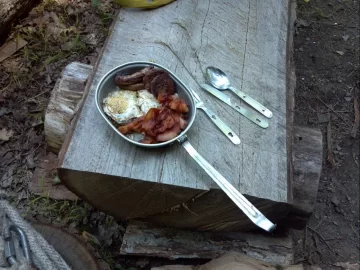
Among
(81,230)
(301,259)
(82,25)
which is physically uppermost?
(82,25)

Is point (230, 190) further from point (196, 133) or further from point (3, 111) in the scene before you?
point (3, 111)

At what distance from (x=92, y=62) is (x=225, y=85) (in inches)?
48.5

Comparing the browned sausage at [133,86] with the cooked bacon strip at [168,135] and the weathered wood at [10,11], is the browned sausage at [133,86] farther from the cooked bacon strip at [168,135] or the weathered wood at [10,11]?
the weathered wood at [10,11]

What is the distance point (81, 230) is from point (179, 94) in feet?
2.89

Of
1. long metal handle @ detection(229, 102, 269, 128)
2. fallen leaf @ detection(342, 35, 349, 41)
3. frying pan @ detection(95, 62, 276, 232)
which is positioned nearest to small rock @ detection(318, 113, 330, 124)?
fallen leaf @ detection(342, 35, 349, 41)

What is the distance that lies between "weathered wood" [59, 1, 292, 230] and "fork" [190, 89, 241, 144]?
2cm

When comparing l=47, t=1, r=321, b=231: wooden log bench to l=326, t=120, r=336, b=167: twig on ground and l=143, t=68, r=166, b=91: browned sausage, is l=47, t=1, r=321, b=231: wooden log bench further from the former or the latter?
l=326, t=120, r=336, b=167: twig on ground

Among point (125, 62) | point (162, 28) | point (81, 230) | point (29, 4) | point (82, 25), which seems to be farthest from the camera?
point (82, 25)

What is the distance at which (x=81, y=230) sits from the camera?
2.28 metres

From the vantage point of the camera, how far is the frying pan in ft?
5.08

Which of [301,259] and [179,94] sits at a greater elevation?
[179,94]

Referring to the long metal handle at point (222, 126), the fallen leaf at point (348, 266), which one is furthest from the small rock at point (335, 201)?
the long metal handle at point (222, 126)

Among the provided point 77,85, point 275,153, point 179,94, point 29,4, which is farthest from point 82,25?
point 275,153

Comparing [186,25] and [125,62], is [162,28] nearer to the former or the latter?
[186,25]
